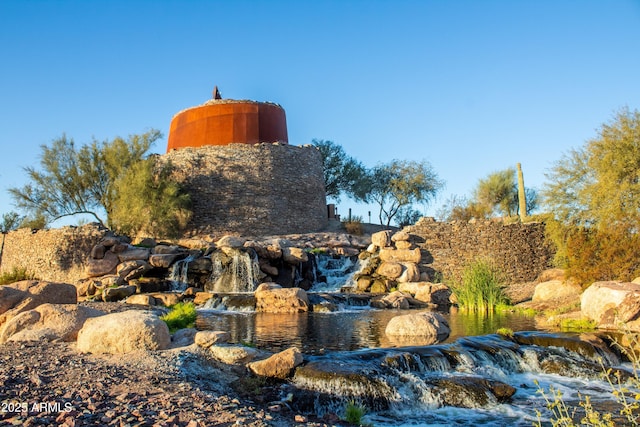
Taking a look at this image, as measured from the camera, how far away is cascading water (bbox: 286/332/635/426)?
5.74 m

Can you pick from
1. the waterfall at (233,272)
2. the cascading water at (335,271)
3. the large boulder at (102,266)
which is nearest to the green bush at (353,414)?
the waterfall at (233,272)

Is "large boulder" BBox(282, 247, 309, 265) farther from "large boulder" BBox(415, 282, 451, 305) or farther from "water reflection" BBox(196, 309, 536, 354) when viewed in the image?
"water reflection" BBox(196, 309, 536, 354)

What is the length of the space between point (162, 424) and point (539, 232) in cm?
1971

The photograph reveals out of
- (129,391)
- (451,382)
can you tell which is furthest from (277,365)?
(451,382)

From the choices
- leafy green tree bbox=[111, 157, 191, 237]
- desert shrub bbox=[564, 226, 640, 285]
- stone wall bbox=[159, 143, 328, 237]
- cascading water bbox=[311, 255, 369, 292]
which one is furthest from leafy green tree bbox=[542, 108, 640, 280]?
leafy green tree bbox=[111, 157, 191, 237]

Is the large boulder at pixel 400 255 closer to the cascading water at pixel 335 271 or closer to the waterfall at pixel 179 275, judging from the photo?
the cascading water at pixel 335 271

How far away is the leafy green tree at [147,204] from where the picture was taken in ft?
80.3

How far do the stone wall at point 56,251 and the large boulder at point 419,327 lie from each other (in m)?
14.4

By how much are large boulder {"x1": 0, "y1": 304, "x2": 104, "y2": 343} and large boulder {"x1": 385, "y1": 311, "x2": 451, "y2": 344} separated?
18.0ft

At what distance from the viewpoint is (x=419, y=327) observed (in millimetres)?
9375

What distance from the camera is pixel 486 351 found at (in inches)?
312

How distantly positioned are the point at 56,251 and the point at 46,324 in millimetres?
14423

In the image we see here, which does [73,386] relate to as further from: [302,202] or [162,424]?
[302,202]

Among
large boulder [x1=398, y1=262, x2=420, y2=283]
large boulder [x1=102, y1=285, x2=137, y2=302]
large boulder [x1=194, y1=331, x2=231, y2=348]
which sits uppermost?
large boulder [x1=398, y1=262, x2=420, y2=283]
